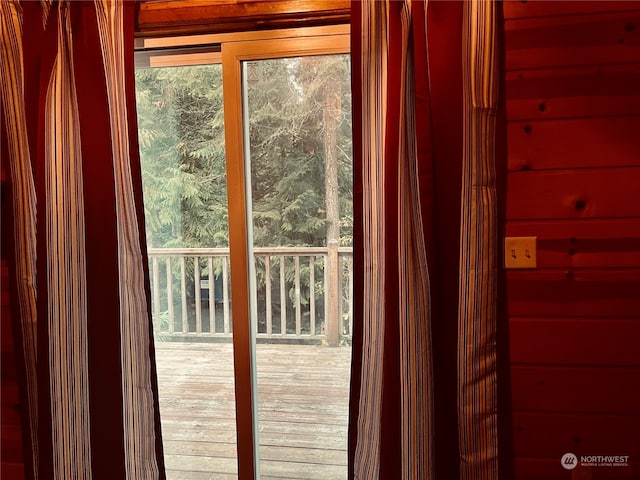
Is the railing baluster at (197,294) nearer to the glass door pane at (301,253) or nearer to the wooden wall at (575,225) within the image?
the glass door pane at (301,253)

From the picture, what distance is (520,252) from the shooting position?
1729 millimetres

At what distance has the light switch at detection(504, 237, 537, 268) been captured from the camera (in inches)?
67.9

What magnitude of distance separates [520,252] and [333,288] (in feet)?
2.31

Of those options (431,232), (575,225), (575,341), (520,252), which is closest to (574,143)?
(575,225)

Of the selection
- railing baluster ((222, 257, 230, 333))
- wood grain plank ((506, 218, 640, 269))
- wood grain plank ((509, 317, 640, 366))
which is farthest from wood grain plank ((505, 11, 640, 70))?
railing baluster ((222, 257, 230, 333))

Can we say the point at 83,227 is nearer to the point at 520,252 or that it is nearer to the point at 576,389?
the point at 520,252

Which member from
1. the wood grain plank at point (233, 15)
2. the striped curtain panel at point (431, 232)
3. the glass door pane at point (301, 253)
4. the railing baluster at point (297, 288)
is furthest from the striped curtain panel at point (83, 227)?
the striped curtain panel at point (431, 232)

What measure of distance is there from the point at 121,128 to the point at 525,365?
1.61 m

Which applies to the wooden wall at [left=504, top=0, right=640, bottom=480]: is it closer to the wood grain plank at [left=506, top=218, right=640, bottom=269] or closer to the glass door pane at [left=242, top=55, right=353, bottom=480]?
the wood grain plank at [left=506, top=218, right=640, bottom=269]

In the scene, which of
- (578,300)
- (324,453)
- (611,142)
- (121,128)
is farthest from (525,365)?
(121,128)

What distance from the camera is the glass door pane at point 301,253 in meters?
1.99

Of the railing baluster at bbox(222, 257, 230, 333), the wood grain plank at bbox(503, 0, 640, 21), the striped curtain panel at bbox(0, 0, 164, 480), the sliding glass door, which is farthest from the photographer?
the railing baluster at bbox(222, 257, 230, 333)

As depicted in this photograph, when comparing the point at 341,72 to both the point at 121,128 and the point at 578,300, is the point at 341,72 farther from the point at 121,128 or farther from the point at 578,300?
the point at 578,300

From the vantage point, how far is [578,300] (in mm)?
1729
